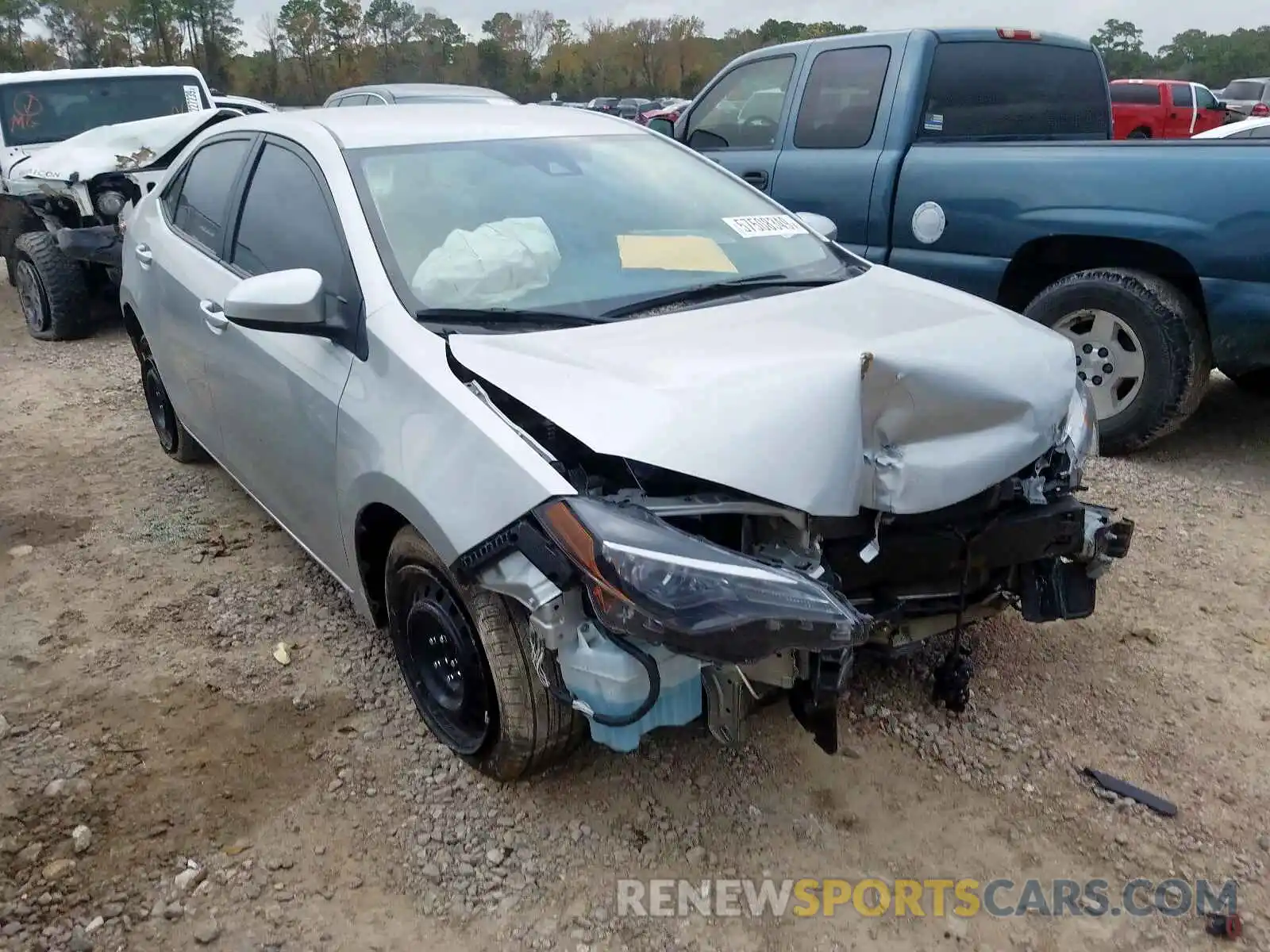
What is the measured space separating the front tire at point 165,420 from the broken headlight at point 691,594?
3.31 m

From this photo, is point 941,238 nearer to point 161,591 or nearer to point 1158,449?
point 1158,449

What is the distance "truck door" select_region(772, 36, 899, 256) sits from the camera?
5246mm

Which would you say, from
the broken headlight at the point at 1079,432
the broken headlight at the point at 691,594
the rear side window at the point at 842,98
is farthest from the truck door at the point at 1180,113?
the broken headlight at the point at 691,594

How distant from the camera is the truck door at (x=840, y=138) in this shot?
525cm

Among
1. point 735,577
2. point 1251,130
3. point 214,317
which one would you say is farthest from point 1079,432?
point 1251,130

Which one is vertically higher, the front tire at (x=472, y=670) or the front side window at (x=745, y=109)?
the front side window at (x=745, y=109)

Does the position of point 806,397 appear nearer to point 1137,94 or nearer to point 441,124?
point 441,124

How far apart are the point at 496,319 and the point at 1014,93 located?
4103 millimetres

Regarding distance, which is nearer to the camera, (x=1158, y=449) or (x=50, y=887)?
(x=50, y=887)

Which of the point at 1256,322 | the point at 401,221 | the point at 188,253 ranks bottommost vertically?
the point at 1256,322

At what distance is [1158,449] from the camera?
194 inches

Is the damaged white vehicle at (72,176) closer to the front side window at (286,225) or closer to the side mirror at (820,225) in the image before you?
the front side window at (286,225)

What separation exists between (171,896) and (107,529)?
7.74 feet

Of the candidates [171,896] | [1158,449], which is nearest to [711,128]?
[1158,449]
